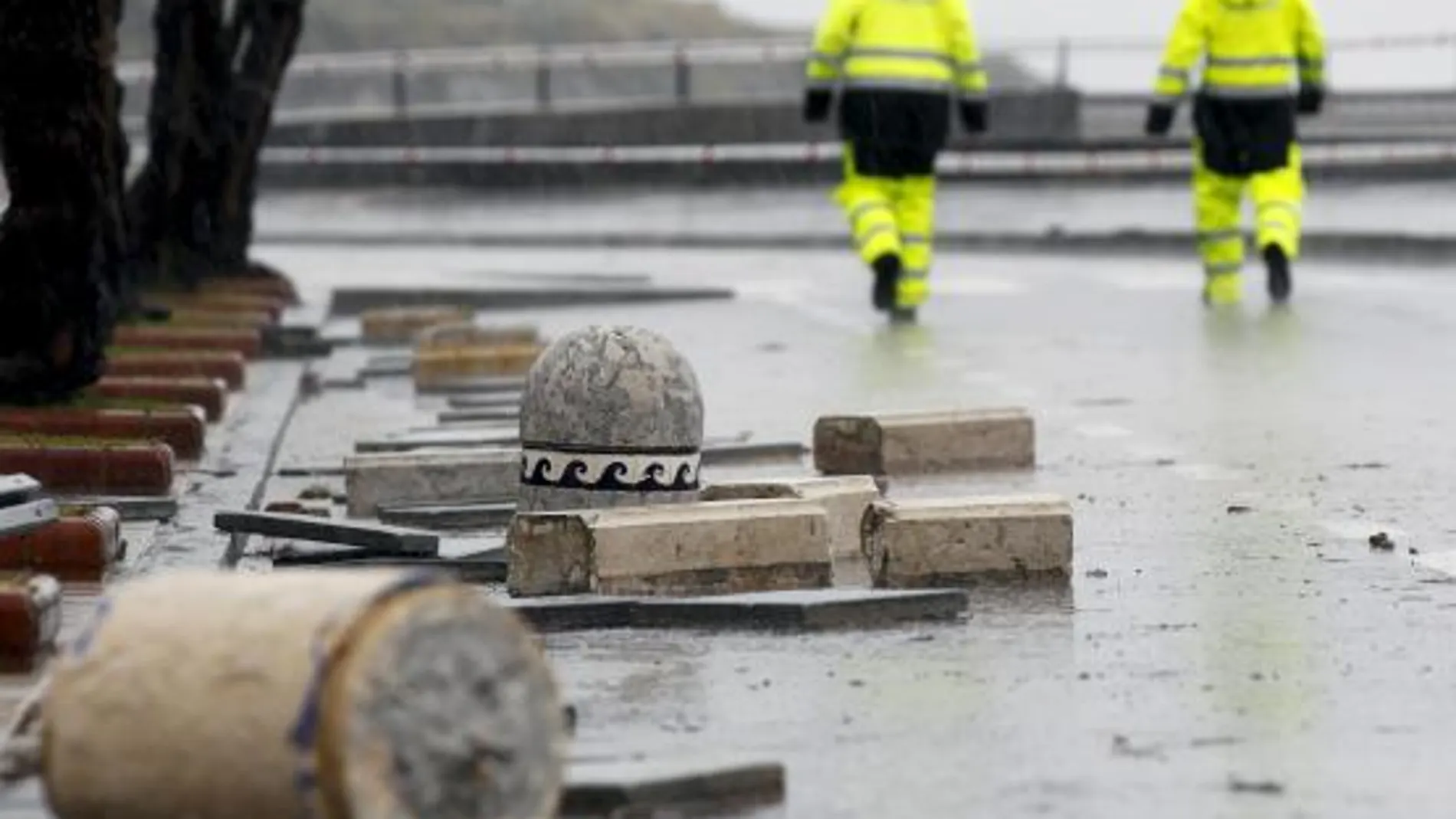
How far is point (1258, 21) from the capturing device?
26641 millimetres

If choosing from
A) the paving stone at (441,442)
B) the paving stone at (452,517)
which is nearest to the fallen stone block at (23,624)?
the paving stone at (452,517)

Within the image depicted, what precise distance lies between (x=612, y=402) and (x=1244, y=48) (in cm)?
1504

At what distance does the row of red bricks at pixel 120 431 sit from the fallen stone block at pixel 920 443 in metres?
2.07

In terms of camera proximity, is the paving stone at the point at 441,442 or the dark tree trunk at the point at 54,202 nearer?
the dark tree trunk at the point at 54,202

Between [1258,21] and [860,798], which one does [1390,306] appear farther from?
[860,798]

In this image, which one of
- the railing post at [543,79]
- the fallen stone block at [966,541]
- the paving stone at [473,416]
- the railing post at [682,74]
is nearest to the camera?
the fallen stone block at [966,541]

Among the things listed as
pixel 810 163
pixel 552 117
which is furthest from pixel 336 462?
pixel 552 117

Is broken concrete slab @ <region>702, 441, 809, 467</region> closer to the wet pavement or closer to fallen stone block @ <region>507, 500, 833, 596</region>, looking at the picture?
fallen stone block @ <region>507, 500, 833, 596</region>

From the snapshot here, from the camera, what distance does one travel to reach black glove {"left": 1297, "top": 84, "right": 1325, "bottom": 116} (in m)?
27.1

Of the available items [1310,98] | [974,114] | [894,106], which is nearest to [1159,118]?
[1310,98]

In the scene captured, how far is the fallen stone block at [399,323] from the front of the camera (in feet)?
80.6

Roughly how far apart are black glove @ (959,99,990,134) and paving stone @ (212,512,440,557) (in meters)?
13.5

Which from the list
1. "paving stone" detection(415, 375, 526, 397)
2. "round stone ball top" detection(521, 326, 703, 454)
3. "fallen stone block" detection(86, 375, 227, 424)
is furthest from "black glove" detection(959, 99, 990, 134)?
"round stone ball top" detection(521, 326, 703, 454)

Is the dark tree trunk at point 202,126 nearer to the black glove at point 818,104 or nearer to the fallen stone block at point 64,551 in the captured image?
the black glove at point 818,104
